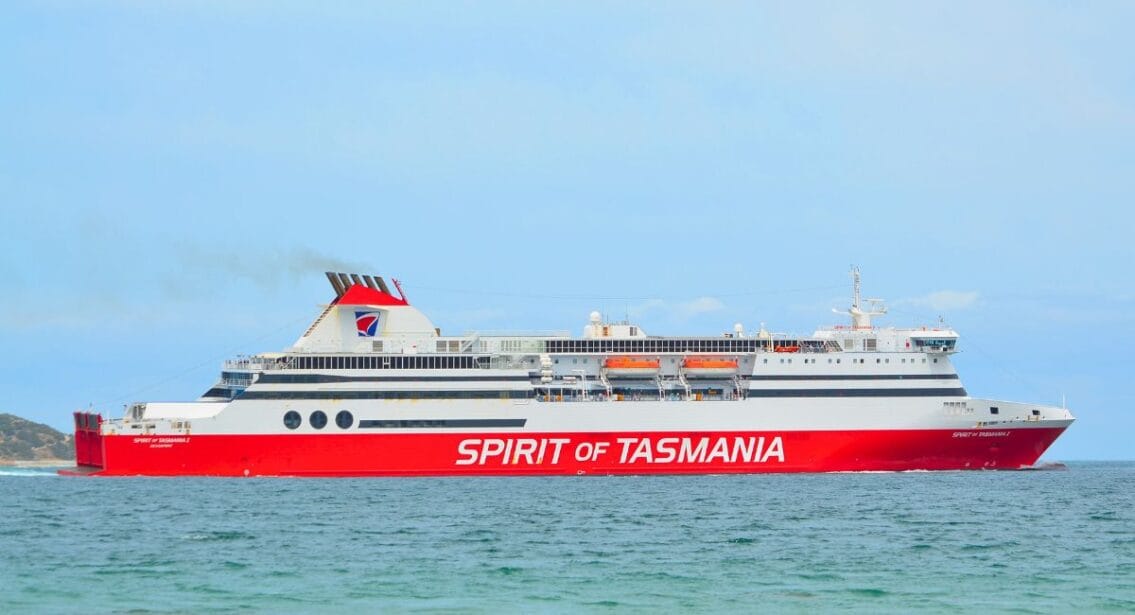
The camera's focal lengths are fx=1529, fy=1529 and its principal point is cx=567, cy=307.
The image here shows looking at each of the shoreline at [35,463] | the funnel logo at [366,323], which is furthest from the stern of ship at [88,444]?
the shoreline at [35,463]

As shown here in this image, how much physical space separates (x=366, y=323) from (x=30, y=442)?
49358 mm

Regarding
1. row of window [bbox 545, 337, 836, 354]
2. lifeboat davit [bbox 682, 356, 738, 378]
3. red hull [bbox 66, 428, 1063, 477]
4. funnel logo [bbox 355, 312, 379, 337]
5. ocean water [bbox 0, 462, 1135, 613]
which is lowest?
ocean water [bbox 0, 462, 1135, 613]

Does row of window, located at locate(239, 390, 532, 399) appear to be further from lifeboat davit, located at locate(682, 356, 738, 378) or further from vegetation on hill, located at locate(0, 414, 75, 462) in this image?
vegetation on hill, located at locate(0, 414, 75, 462)

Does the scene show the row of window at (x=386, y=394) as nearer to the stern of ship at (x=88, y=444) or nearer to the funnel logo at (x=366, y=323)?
the funnel logo at (x=366, y=323)

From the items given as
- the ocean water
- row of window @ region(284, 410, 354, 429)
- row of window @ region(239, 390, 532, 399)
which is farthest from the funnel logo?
the ocean water

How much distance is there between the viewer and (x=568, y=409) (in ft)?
160

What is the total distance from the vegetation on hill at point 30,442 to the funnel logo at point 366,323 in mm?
46896

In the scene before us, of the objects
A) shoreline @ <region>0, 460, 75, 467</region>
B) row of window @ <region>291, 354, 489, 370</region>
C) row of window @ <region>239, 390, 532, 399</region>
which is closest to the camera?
row of window @ <region>239, 390, 532, 399</region>

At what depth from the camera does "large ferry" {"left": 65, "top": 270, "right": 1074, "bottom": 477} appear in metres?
48.4

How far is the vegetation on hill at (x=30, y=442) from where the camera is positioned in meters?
90.6

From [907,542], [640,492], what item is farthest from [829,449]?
[907,542]

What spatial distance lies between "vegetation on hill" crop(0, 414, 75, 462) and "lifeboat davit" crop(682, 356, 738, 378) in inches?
2091

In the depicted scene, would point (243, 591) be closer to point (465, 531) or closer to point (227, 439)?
point (465, 531)

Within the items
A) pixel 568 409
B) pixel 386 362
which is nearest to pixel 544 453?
pixel 568 409
